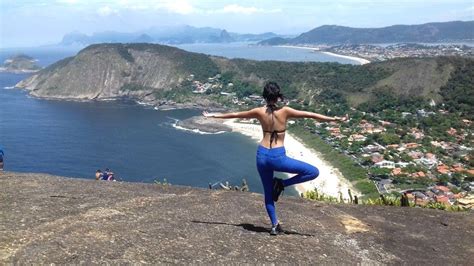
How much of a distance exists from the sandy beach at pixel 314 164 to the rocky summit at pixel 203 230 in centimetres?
3658

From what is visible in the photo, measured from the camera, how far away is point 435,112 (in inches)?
3381

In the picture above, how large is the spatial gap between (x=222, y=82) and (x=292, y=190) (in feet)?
286

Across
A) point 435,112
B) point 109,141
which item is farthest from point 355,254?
point 435,112

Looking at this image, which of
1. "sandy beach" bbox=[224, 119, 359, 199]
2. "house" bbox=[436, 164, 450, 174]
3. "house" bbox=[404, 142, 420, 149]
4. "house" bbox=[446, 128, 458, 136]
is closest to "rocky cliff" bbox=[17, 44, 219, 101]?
"sandy beach" bbox=[224, 119, 359, 199]

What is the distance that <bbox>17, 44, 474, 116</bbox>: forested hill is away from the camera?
97375mm

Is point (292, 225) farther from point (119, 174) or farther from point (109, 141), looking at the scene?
point (109, 141)

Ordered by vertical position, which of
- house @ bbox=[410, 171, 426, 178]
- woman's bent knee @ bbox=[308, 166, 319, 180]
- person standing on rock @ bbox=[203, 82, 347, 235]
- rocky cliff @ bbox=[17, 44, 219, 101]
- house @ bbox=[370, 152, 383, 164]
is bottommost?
house @ bbox=[370, 152, 383, 164]

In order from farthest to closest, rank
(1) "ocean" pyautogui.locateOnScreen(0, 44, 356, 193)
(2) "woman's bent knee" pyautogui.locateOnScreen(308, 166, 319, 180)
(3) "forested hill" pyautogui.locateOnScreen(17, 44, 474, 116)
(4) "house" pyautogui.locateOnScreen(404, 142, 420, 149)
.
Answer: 1. (3) "forested hill" pyautogui.locateOnScreen(17, 44, 474, 116)
2. (4) "house" pyautogui.locateOnScreen(404, 142, 420, 149)
3. (1) "ocean" pyautogui.locateOnScreen(0, 44, 356, 193)
4. (2) "woman's bent knee" pyautogui.locateOnScreen(308, 166, 319, 180)

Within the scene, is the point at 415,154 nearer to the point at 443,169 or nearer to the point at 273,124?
the point at 443,169

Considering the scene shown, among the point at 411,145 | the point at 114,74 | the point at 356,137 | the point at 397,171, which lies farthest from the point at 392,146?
the point at 114,74

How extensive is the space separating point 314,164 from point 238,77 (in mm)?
79574

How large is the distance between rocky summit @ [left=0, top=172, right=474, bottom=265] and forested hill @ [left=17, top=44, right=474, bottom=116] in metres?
80.9

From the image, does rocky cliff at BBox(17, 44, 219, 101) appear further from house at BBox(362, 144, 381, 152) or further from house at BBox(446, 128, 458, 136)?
house at BBox(446, 128, 458, 136)

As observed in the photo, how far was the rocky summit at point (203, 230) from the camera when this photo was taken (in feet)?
21.2
